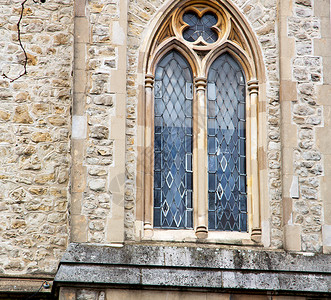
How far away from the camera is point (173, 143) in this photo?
10.5m

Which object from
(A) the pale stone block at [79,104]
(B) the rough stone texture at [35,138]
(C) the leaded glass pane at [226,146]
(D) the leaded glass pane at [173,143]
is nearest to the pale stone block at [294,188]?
(C) the leaded glass pane at [226,146]

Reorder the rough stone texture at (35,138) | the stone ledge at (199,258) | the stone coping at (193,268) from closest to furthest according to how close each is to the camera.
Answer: the stone coping at (193,268) → the stone ledge at (199,258) → the rough stone texture at (35,138)

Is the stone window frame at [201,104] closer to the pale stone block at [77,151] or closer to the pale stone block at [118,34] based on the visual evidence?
the pale stone block at [118,34]

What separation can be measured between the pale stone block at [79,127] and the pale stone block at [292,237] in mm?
2675

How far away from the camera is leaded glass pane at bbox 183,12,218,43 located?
10.9 meters

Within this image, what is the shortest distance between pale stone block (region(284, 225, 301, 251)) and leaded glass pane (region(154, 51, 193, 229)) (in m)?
1.18

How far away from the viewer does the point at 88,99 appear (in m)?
10.0

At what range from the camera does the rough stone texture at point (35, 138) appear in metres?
10.5

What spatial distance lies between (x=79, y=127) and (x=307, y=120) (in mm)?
2845

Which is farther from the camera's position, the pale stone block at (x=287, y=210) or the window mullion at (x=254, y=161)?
the window mullion at (x=254, y=161)

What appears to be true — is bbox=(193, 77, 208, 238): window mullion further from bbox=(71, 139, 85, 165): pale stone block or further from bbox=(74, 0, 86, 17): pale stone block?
bbox=(74, 0, 86, 17): pale stone block

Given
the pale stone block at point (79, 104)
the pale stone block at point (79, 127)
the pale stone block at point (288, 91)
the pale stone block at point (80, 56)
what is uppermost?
the pale stone block at point (80, 56)

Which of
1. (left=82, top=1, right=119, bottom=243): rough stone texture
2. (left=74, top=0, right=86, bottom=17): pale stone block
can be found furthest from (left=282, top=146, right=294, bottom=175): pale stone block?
(left=74, top=0, right=86, bottom=17): pale stone block

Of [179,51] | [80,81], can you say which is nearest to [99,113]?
[80,81]
